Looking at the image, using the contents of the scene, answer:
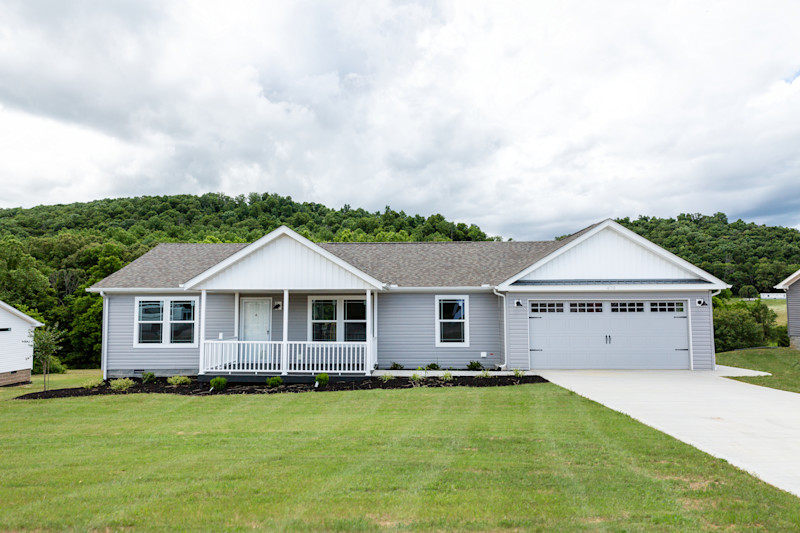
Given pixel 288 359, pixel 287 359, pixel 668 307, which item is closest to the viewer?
pixel 287 359

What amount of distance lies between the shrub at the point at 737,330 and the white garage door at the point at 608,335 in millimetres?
17507

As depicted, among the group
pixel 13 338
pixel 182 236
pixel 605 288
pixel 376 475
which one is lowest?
pixel 376 475

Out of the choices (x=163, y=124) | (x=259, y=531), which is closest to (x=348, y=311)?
(x=259, y=531)

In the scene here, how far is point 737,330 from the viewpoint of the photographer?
29047 mm

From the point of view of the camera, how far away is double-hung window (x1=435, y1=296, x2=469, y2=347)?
16.1m

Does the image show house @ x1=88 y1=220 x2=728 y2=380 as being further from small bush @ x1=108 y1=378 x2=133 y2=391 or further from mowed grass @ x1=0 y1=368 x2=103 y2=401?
mowed grass @ x1=0 y1=368 x2=103 y2=401

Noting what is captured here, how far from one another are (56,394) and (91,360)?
1218 inches

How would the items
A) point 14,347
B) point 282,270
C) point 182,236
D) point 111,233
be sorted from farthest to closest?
1. point 111,233
2. point 182,236
3. point 14,347
4. point 282,270

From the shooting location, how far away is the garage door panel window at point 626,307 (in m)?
15.6

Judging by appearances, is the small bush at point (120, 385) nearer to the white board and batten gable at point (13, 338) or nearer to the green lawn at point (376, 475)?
the green lawn at point (376, 475)

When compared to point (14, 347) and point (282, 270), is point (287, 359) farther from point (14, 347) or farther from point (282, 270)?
point (14, 347)

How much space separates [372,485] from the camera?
5.10m

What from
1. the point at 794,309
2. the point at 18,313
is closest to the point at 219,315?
the point at 18,313

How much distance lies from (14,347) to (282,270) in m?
17.0
